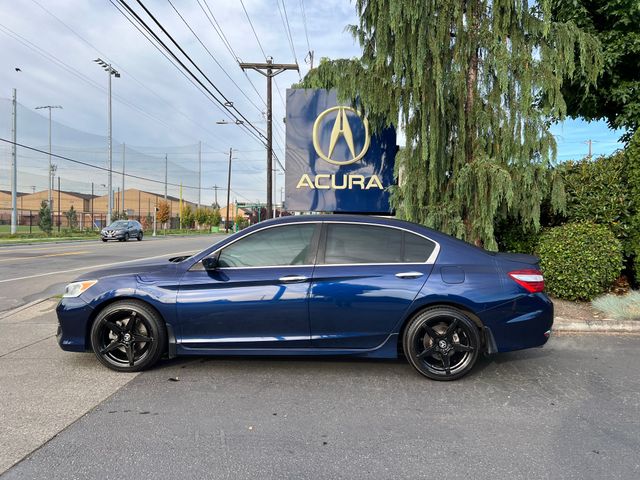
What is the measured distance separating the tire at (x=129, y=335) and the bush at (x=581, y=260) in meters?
5.98

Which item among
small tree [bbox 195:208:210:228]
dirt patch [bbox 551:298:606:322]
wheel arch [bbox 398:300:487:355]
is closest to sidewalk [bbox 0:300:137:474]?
wheel arch [bbox 398:300:487:355]

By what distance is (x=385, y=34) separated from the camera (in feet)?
21.6

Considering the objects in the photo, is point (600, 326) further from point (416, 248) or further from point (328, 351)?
point (328, 351)

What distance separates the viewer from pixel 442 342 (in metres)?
3.97

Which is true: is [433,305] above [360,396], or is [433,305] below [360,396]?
above

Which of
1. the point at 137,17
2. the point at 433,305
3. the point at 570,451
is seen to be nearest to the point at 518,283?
the point at 433,305

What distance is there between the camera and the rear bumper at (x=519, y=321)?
3941mm

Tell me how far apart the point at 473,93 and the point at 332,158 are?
9.55ft

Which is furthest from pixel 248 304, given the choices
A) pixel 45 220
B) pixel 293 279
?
pixel 45 220

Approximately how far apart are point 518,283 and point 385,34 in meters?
4.44

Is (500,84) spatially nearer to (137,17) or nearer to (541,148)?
(541,148)

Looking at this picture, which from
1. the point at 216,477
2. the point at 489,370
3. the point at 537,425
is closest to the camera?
the point at 216,477

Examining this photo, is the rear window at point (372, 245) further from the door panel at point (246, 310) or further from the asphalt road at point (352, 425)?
the asphalt road at point (352, 425)

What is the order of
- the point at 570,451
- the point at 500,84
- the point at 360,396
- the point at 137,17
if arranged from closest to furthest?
the point at 570,451 → the point at 360,396 → the point at 500,84 → the point at 137,17
